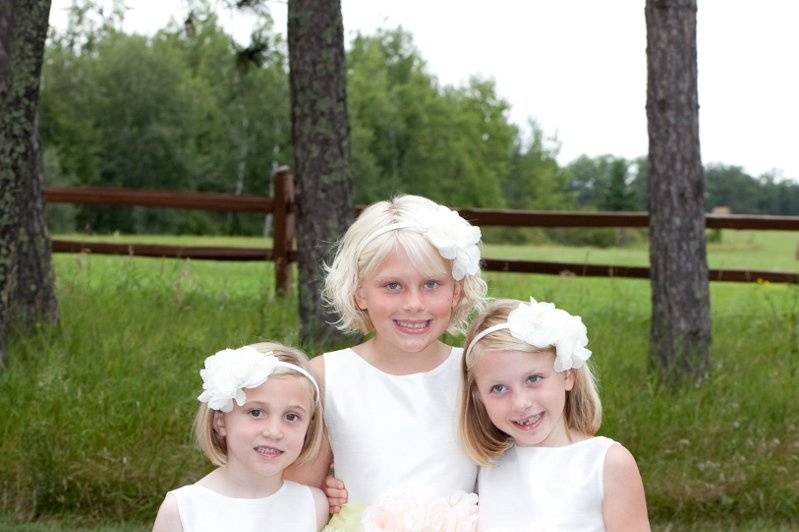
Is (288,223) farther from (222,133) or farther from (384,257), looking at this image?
(222,133)

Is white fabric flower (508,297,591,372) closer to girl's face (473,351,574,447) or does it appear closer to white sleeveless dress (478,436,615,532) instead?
girl's face (473,351,574,447)

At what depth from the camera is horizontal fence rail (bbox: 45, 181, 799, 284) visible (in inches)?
399

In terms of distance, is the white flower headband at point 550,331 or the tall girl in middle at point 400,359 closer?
the white flower headband at point 550,331

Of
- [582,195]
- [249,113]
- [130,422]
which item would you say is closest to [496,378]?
[130,422]

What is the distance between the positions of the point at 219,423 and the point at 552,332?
928 mm

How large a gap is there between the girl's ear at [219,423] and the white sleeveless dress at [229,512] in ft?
0.50

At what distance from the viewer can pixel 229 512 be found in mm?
3201

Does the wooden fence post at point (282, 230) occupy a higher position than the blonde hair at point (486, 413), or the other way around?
the wooden fence post at point (282, 230)

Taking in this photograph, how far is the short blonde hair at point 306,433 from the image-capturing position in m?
3.27

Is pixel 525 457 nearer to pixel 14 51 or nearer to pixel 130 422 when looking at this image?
pixel 130 422

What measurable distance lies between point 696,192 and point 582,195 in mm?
69401

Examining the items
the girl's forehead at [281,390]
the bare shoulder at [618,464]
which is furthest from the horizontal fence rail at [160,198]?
the bare shoulder at [618,464]

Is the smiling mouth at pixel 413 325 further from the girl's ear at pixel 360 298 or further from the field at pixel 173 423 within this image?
the field at pixel 173 423

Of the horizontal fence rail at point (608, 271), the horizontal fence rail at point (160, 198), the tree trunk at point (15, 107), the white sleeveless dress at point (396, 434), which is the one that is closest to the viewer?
the white sleeveless dress at point (396, 434)
